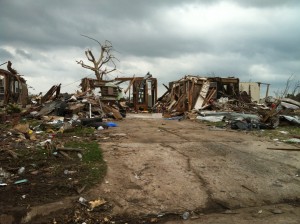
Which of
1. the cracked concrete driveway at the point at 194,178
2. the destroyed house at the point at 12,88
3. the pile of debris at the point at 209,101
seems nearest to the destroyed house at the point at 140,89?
the pile of debris at the point at 209,101

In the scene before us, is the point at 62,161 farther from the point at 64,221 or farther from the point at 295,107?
the point at 295,107

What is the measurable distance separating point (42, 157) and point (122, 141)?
221 cm

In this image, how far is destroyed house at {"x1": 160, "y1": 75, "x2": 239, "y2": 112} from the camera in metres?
16.9

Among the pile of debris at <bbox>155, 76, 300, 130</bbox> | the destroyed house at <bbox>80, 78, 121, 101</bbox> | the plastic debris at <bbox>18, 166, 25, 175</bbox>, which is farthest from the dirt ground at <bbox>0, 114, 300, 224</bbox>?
the destroyed house at <bbox>80, 78, 121, 101</bbox>

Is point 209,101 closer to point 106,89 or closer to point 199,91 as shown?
point 199,91

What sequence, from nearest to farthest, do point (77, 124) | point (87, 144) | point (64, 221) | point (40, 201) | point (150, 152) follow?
1. point (64, 221)
2. point (40, 201)
3. point (150, 152)
4. point (87, 144)
5. point (77, 124)

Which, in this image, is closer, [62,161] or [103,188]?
[103,188]

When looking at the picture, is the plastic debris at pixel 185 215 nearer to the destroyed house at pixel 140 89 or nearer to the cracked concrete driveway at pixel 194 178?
the cracked concrete driveway at pixel 194 178

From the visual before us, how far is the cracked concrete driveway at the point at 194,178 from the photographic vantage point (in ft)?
13.5

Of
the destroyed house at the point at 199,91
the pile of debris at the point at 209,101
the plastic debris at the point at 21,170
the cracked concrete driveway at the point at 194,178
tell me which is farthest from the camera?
the destroyed house at the point at 199,91

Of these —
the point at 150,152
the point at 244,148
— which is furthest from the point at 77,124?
the point at 244,148

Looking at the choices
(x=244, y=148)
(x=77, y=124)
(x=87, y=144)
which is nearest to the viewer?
(x=87, y=144)

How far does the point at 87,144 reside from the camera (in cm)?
641

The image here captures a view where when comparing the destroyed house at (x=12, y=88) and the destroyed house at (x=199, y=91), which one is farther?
the destroyed house at (x=199, y=91)
